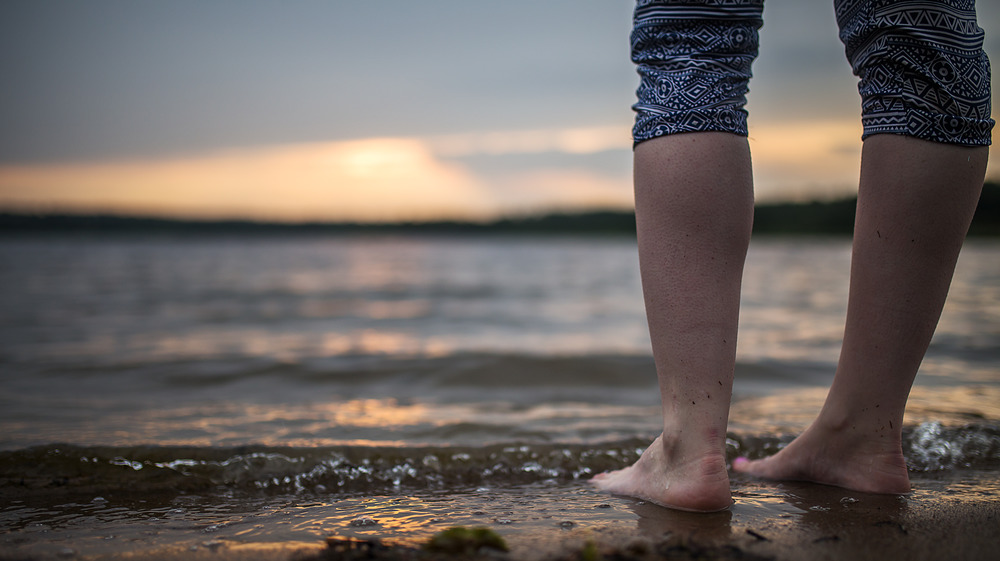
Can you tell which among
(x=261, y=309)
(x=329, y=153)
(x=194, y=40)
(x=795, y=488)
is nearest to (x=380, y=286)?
(x=261, y=309)

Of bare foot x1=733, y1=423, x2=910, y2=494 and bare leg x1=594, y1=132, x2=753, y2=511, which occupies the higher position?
bare leg x1=594, y1=132, x2=753, y2=511

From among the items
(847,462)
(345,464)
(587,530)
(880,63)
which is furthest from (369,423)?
(880,63)

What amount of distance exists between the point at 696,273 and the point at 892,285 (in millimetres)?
423

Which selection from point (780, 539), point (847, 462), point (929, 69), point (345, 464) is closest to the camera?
point (780, 539)

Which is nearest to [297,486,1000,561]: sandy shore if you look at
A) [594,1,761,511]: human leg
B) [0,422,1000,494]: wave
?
[594,1,761,511]: human leg

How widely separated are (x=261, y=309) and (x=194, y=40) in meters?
4.08

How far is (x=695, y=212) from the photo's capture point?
1145 millimetres

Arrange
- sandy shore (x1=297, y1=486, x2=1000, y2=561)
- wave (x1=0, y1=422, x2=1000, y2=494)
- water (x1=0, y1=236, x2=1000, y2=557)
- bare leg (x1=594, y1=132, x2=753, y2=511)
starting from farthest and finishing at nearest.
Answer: wave (x1=0, y1=422, x2=1000, y2=494) → water (x1=0, y1=236, x2=1000, y2=557) → bare leg (x1=594, y1=132, x2=753, y2=511) → sandy shore (x1=297, y1=486, x2=1000, y2=561)

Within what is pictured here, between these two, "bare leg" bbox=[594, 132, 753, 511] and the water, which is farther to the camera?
the water

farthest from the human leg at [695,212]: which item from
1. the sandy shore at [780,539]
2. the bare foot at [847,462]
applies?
the bare foot at [847,462]

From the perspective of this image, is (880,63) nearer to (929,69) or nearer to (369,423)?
(929,69)

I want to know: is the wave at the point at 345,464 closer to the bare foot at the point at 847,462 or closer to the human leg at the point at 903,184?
the bare foot at the point at 847,462

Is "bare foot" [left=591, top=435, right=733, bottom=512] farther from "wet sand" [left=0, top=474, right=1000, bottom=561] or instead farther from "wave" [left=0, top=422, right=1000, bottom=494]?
"wave" [left=0, top=422, right=1000, bottom=494]

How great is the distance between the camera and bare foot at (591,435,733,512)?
4.00 ft
